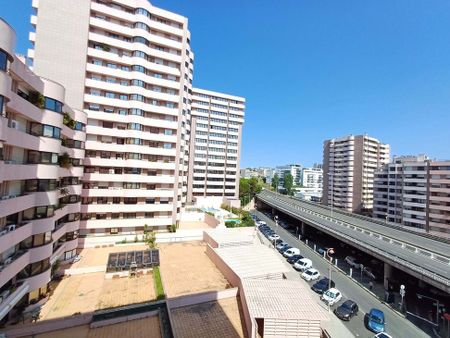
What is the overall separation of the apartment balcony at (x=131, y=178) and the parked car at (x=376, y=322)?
3364cm

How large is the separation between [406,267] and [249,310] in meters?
20.4

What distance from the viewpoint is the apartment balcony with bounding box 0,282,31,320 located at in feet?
52.3

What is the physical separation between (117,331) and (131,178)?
993 inches

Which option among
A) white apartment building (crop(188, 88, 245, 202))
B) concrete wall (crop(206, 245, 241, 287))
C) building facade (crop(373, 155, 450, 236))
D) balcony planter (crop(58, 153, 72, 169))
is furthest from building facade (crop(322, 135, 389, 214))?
balcony planter (crop(58, 153, 72, 169))

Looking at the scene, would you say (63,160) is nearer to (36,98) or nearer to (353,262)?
(36,98)

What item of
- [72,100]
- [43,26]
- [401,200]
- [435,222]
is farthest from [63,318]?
[401,200]

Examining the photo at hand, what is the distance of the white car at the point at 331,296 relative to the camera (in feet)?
88.8

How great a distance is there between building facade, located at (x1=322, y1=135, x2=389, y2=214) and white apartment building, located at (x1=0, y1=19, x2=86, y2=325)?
89.1 meters

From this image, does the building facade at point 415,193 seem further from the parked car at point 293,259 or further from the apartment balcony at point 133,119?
the apartment balcony at point 133,119

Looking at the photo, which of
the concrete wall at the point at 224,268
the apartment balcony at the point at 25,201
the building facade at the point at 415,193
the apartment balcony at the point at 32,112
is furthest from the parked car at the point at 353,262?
the apartment balcony at the point at 32,112

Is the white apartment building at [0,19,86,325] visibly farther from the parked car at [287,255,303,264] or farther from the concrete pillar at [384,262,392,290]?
the concrete pillar at [384,262,392,290]

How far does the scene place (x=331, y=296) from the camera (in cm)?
2766

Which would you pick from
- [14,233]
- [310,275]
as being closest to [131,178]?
[14,233]

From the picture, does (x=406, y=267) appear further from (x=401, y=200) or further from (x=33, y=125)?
(x=401, y=200)
